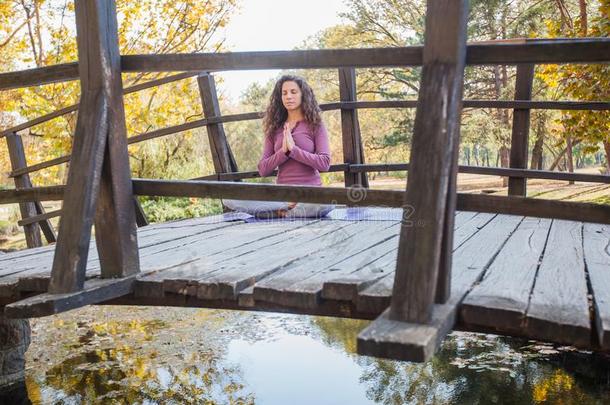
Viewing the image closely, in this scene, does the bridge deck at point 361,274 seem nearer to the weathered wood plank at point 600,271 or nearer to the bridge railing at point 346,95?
the weathered wood plank at point 600,271

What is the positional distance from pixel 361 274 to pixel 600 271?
37.1 inches

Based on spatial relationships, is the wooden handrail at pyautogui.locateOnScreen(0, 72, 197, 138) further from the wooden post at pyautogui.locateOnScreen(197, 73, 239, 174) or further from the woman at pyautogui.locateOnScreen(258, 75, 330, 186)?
the woman at pyautogui.locateOnScreen(258, 75, 330, 186)

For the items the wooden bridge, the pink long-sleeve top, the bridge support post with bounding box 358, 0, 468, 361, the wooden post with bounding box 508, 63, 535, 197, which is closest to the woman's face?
the pink long-sleeve top

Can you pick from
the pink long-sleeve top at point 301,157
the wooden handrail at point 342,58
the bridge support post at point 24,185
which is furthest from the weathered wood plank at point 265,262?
the bridge support post at point 24,185

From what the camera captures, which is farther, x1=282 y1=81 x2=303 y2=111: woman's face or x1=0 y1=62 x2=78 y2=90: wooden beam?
x1=282 y1=81 x2=303 y2=111: woman's face

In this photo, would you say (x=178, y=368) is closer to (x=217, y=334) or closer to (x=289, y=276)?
(x=217, y=334)

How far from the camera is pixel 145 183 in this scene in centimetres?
259

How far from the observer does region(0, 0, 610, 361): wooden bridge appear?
1792 millimetres

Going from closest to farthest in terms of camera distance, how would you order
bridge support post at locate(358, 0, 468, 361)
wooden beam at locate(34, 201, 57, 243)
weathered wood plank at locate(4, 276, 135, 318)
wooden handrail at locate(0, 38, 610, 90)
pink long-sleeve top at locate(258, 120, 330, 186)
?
bridge support post at locate(358, 0, 468, 361) → wooden handrail at locate(0, 38, 610, 90) → weathered wood plank at locate(4, 276, 135, 318) → pink long-sleeve top at locate(258, 120, 330, 186) → wooden beam at locate(34, 201, 57, 243)

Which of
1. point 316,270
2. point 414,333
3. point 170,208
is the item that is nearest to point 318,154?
point 316,270

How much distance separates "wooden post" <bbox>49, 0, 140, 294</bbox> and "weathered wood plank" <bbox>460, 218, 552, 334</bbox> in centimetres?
132

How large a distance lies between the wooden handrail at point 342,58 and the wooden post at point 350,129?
2774mm

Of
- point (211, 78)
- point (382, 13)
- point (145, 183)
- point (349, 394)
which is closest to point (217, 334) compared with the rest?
→ point (349, 394)

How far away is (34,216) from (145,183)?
10.8ft
